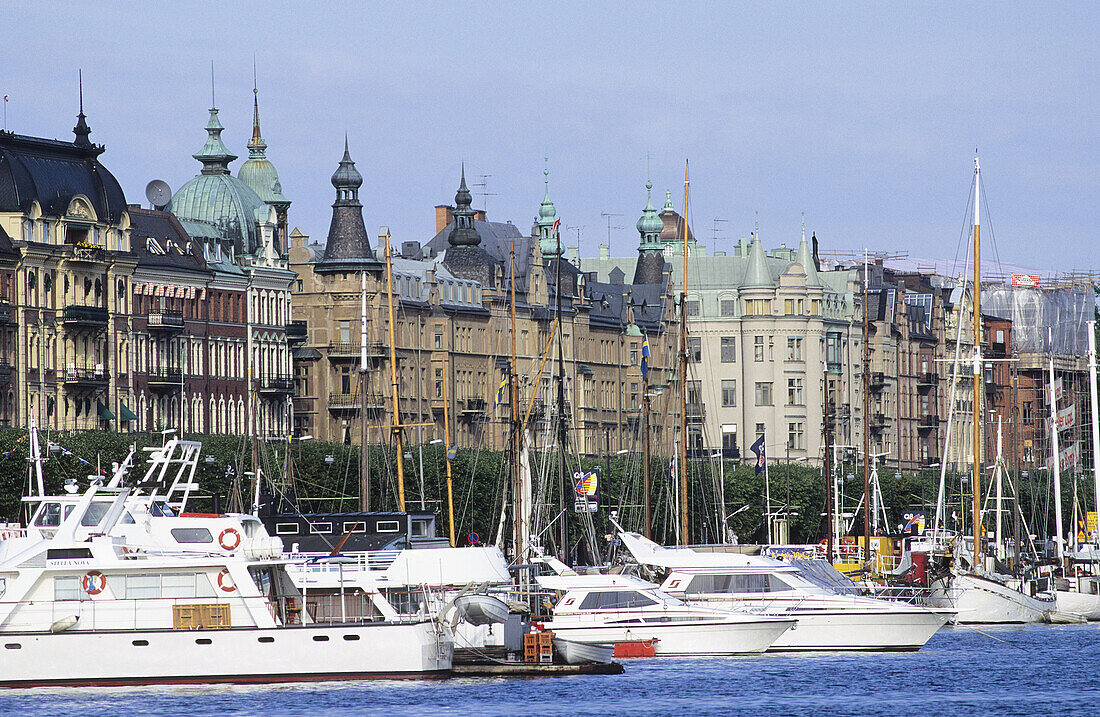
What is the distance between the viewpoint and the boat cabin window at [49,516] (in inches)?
2835

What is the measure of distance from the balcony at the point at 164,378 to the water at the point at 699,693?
7557 centimetres

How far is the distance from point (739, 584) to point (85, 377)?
6753 cm

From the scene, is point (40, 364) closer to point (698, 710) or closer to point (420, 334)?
point (420, 334)

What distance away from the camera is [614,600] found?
8656cm

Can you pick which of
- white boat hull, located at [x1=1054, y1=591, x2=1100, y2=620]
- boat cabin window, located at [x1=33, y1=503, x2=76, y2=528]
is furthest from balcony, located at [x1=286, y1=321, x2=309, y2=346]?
boat cabin window, located at [x1=33, y1=503, x2=76, y2=528]

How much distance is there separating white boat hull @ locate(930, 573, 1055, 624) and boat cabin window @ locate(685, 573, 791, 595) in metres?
17.4

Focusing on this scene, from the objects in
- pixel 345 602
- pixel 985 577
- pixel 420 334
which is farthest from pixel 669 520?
pixel 345 602

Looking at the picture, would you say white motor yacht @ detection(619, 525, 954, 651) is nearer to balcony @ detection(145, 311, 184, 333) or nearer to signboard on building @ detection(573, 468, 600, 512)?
signboard on building @ detection(573, 468, 600, 512)

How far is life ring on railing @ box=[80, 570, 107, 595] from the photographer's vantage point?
230ft

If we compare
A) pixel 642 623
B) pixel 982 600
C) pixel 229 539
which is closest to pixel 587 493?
pixel 982 600

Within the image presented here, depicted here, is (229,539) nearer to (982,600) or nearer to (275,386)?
(982,600)

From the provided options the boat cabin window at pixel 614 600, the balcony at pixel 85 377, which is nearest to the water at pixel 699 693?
the boat cabin window at pixel 614 600

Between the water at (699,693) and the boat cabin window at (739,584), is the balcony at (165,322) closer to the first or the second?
the boat cabin window at (739,584)

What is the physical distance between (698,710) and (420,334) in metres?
→ 114
